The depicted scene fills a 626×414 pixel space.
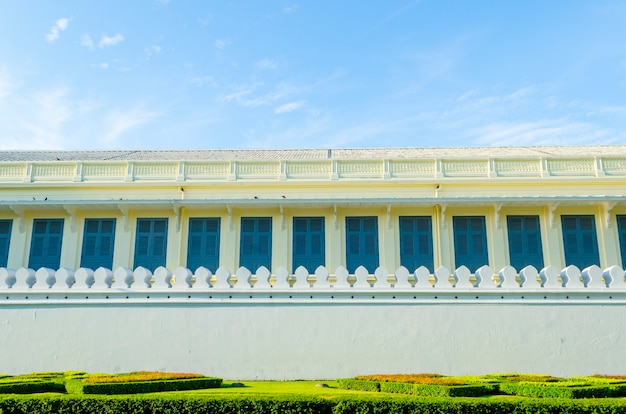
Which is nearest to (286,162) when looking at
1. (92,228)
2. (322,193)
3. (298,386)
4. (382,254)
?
(322,193)

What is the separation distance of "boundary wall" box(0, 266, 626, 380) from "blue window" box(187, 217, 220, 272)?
6.43m

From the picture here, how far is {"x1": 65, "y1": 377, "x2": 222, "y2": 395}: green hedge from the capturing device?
10289 mm

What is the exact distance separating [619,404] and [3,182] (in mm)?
20787

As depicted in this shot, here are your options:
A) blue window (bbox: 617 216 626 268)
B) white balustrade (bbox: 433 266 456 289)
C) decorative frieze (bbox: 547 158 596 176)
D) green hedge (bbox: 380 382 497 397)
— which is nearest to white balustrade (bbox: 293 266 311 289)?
white balustrade (bbox: 433 266 456 289)

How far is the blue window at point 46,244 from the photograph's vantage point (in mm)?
20906

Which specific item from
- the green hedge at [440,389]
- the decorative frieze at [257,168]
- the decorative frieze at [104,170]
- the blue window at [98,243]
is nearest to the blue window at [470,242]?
the decorative frieze at [257,168]

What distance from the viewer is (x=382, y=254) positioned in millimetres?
20750

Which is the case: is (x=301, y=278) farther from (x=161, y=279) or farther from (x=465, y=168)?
(x=465, y=168)

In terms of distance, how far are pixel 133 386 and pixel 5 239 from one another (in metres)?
13.0

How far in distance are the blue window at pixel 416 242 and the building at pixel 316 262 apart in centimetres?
5

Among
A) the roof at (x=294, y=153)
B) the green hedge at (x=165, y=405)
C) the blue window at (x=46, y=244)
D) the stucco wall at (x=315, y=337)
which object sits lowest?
the green hedge at (x=165, y=405)

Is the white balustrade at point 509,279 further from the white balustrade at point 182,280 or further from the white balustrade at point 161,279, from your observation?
the white balustrade at point 161,279

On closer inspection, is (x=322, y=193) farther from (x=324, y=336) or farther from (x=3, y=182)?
(x=3, y=182)

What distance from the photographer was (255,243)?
69.4 ft
